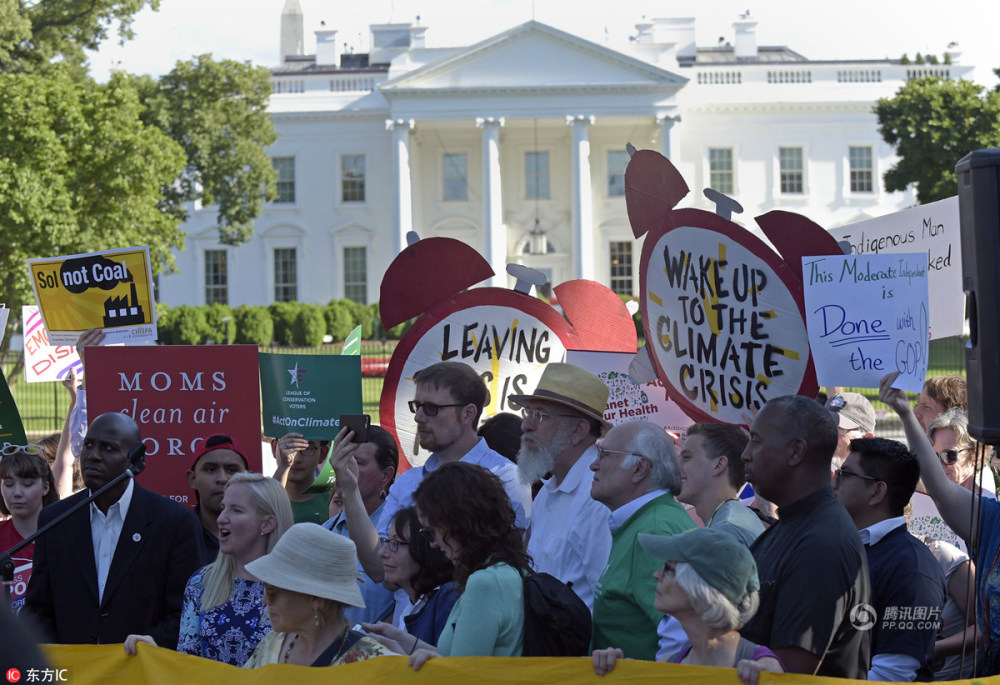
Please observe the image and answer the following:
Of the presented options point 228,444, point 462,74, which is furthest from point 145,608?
point 462,74

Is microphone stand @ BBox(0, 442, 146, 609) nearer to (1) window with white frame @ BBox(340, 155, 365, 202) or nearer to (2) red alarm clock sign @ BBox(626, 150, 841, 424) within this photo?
(2) red alarm clock sign @ BBox(626, 150, 841, 424)

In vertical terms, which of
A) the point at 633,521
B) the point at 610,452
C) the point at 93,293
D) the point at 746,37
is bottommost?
the point at 633,521

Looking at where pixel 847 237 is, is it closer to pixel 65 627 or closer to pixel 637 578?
pixel 637 578

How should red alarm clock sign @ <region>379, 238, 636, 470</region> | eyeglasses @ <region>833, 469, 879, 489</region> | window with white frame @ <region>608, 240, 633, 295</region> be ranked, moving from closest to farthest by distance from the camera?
eyeglasses @ <region>833, 469, 879, 489</region> < red alarm clock sign @ <region>379, 238, 636, 470</region> < window with white frame @ <region>608, 240, 633, 295</region>

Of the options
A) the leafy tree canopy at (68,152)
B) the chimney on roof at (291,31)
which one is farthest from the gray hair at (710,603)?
the chimney on roof at (291,31)

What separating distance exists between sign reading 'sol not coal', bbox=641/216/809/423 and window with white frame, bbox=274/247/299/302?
142ft

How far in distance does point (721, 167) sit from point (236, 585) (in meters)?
45.2

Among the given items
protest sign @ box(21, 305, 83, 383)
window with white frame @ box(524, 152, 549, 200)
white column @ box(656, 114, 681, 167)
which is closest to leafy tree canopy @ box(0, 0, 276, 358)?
protest sign @ box(21, 305, 83, 383)

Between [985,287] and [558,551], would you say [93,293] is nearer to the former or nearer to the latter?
[558,551]

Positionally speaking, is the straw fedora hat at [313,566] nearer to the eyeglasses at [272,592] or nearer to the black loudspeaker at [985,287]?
the eyeglasses at [272,592]

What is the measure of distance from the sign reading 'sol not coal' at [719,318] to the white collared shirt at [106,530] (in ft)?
7.70

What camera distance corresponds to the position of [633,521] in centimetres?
370

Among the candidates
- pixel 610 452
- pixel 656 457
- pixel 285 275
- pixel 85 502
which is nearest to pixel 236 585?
pixel 85 502

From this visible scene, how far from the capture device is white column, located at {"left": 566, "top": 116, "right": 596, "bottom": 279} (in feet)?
143
